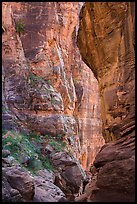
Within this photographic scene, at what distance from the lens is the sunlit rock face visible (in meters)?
21.1

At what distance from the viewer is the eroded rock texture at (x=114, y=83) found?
7.40 m

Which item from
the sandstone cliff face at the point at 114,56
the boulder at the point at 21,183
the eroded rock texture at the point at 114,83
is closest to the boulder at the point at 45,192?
the boulder at the point at 21,183

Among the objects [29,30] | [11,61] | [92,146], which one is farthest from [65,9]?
[92,146]

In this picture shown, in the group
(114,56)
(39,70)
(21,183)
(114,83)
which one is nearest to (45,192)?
(21,183)

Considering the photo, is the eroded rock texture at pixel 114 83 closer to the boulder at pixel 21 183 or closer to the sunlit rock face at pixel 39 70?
the boulder at pixel 21 183

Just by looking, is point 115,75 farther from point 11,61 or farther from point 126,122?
point 11,61

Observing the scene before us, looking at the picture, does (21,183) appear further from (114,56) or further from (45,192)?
(114,56)

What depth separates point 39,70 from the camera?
25.0 metres

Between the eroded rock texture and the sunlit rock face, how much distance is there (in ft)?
29.2

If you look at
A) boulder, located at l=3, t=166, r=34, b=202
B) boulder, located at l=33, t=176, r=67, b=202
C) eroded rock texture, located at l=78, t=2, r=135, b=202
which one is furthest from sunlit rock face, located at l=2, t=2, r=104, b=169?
eroded rock texture, located at l=78, t=2, r=135, b=202

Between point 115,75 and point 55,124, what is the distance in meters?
12.8

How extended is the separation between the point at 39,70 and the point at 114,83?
15515 millimetres

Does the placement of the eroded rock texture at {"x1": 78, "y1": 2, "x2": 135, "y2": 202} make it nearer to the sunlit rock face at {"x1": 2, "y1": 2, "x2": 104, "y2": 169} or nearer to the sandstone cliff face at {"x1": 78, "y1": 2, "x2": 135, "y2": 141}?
the sandstone cliff face at {"x1": 78, "y1": 2, "x2": 135, "y2": 141}

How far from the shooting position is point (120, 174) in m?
7.34
